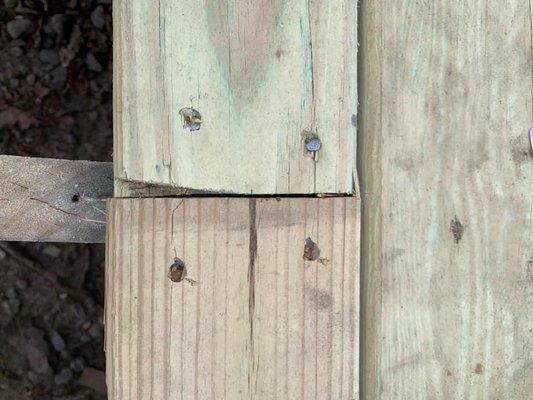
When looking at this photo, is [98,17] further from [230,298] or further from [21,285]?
[230,298]

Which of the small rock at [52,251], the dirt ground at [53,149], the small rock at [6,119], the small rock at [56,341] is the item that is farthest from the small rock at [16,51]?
the small rock at [56,341]

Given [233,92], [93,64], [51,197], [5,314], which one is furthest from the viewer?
[93,64]

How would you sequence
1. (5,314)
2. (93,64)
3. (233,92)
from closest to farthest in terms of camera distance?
1. (233,92)
2. (5,314)
3. (93,64)

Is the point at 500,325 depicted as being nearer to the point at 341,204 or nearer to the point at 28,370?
the point at 341,204

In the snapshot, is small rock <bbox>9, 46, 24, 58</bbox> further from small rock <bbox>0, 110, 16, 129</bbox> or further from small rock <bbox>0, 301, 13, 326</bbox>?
small rock <bbox>0, 301, 13, 326</bbox>

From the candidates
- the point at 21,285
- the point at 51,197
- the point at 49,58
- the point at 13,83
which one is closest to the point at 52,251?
the point at 21,285

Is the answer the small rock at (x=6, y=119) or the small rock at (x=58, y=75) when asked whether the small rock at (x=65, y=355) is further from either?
the small rock at (x=58, y=75)

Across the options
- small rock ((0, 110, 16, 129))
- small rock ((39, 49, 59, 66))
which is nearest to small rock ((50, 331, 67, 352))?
small rock ((0, 110, 16, 129))
